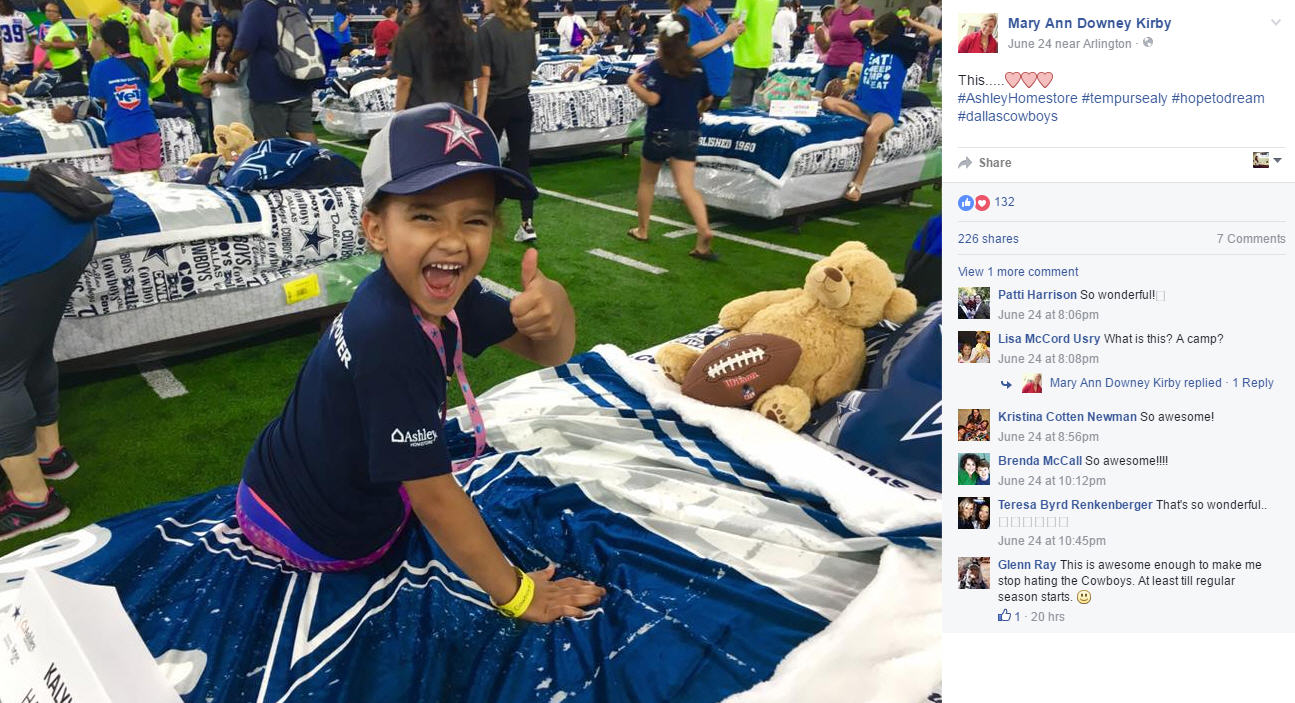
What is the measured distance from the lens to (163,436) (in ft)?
10.5

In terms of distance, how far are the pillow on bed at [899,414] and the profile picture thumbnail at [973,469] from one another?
1.12 m

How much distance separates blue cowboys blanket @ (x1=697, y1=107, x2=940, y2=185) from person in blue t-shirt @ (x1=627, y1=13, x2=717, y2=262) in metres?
0.63

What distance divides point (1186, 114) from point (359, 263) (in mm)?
3735

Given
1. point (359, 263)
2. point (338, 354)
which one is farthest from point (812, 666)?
point (359, 263)

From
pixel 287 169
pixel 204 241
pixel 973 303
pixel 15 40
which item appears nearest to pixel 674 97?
pixel 287 169

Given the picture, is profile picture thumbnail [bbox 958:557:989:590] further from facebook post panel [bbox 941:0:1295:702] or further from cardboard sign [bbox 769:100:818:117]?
cardboard sign [bbox 769:100:818:117]

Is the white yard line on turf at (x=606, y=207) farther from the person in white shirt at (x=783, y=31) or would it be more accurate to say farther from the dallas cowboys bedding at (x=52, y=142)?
the person in white shirt at (x=783, y=31)

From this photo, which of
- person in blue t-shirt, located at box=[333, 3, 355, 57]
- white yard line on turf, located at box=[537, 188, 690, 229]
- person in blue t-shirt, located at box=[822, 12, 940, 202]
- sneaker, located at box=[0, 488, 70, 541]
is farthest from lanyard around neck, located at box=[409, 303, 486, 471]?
person in blue t-shirt, located at box=[333, 3, 355, 57]

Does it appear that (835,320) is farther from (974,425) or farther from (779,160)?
(779,160)

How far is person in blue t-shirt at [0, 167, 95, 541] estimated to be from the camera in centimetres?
237

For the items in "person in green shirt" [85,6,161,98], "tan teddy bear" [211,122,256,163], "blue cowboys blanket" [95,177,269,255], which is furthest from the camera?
"person in green shirt" [85,6,161,98]

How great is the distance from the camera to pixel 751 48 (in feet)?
24.6

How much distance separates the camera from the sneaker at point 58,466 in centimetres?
289

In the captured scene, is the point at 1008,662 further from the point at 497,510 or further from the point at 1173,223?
the point at 497,510
